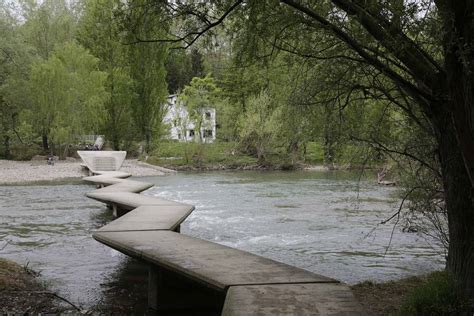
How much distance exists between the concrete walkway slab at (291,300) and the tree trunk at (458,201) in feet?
3.81

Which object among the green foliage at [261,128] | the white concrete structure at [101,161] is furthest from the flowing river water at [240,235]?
the green foliage at [261,128]

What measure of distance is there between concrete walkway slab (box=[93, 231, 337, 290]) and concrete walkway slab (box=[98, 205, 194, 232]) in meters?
0.41

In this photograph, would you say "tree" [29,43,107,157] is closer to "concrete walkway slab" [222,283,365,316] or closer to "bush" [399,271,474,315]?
"concrete walkway slab" [222,283,365,316]

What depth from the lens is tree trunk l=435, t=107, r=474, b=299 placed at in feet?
15.1

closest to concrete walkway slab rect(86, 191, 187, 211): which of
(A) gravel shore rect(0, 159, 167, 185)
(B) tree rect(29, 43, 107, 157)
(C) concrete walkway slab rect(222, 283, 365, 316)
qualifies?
(C) concrete walkway slab rect(222, 283, 365, 316)

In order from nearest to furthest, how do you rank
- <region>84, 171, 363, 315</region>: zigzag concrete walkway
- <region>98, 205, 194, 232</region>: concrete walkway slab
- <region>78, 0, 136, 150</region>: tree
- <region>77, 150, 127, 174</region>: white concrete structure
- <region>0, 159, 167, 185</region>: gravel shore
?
<region>84, 171, 363, 315</region>: zigzag concrete walkway
<region>98, 205, 194, 232</region>: concrete walkway slab
<region>0, 159, 167, 185</region>: gravel shore
<region>77, 150, 127, 174</region>: white concrete structure
<region>78, 0, 136, 150</region>: tree

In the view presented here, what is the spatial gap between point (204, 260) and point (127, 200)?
6090mm

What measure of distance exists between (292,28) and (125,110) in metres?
36.0

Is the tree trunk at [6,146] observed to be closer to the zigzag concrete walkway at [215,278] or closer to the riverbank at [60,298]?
the zigzag concrete walkway at [215,278]

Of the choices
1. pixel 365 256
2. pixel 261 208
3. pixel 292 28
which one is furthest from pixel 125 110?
pixel 292 28

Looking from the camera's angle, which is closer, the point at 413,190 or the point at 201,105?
the point at 413,190

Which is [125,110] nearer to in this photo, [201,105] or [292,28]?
[201,105]

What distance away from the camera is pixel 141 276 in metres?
7.40

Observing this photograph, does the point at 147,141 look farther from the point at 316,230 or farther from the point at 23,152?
the point at 316,230
